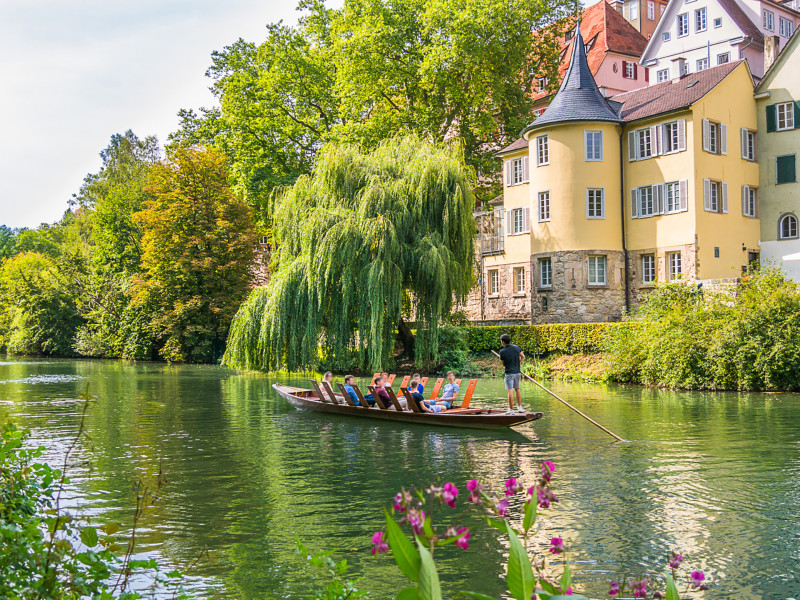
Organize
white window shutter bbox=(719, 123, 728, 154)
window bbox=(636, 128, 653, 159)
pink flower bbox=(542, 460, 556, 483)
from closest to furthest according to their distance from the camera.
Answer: pink flower bbox=(542, 460, 556, 483)
white window shutter bbox=(719, 123, 728, 154)
window bbox=(636, 128, 653, 159)

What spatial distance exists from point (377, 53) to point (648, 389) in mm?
20300

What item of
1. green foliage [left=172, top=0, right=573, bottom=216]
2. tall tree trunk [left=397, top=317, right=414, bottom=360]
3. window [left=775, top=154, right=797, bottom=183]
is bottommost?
tall tree trunk [left=397, top=317, right=414, bottom=360]

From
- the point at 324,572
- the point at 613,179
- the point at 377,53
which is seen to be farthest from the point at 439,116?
the point at 324,572

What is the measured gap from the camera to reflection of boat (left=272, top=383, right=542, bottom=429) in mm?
14797

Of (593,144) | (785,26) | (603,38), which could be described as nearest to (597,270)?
(593,144)

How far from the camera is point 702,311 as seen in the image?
80.3ft

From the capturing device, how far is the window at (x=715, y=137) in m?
32.1

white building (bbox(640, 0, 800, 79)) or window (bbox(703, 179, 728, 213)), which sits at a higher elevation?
white building (bbox(640, 0, 800, 79))

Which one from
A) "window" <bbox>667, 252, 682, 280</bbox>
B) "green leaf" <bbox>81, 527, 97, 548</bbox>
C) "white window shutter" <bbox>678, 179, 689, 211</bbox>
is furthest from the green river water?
"white window shutter" <bbox>678, 179, 689, 211</bbox>

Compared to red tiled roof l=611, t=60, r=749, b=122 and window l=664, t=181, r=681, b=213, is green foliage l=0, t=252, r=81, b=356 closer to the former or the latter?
red tiled roof l=611, t=60, r=749, b=122

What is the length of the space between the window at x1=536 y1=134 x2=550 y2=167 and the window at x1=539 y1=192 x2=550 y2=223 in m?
1.27

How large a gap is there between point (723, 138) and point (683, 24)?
18737 mm

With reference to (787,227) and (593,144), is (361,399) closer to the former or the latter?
(593,144)

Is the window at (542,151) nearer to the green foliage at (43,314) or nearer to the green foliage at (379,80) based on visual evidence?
the green foliage at (379,80)
